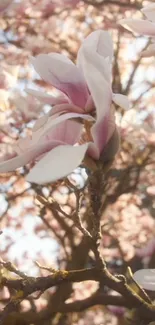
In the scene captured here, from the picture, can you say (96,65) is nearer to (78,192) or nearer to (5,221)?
(78,192)

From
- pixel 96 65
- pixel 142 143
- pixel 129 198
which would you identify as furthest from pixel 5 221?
pixel 96 65

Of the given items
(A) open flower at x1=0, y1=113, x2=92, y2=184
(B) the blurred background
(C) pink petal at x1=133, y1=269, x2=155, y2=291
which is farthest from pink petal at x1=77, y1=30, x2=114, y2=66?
(B) the blurred background

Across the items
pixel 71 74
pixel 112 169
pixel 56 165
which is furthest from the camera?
pixel 112 169

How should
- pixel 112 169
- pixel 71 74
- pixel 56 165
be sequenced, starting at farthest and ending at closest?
pixel 112 169 → pixel 71 74 → pixel 56 165

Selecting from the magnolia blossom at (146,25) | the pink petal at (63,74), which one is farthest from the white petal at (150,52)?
the pink petal at (63,74)

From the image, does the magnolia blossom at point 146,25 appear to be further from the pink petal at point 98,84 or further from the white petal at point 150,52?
the pink petal at point 98,84

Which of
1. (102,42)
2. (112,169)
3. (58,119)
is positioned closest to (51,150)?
(58,119)

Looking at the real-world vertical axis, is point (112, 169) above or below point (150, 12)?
below

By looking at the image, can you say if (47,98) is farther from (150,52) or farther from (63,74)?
(150,52)
